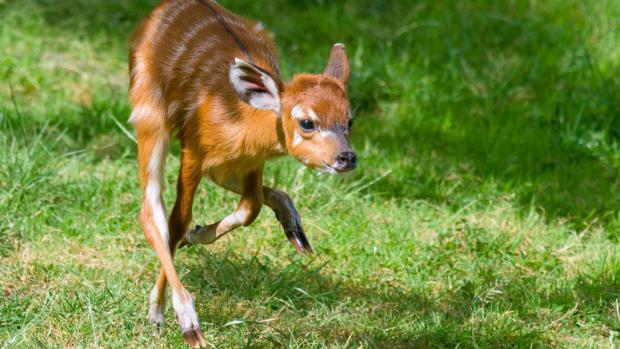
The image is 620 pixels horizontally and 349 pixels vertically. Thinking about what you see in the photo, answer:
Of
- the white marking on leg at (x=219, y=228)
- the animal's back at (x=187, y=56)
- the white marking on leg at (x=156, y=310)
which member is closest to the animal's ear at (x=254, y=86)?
the animal's back at (x=187, y=56)

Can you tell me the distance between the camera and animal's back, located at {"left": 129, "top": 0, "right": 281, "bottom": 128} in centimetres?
634

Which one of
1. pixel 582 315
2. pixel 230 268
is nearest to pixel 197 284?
pixel 230 268

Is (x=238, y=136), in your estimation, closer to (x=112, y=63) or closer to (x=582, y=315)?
(x=582, y=315)

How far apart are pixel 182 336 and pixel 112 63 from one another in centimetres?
458

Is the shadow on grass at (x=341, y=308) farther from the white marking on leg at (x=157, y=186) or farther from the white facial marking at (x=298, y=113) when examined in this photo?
the white facial marking at (x=298, y=113)

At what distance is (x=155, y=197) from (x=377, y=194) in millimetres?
2175

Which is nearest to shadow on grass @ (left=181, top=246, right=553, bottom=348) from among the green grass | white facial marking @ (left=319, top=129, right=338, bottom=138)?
the green grass

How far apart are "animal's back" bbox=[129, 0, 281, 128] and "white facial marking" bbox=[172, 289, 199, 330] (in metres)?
1.11

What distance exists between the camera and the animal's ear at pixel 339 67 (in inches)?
241

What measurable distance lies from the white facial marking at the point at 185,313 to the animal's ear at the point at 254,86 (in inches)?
41.1

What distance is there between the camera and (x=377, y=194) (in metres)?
8.02

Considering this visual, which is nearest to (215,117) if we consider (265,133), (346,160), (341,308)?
(265,133)

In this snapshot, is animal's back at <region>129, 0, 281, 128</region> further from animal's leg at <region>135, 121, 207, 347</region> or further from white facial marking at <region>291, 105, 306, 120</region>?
white facial marking at <region>291, 105, 306, 120</region>

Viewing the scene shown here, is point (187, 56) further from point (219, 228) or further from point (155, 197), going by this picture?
point (219, 228)
